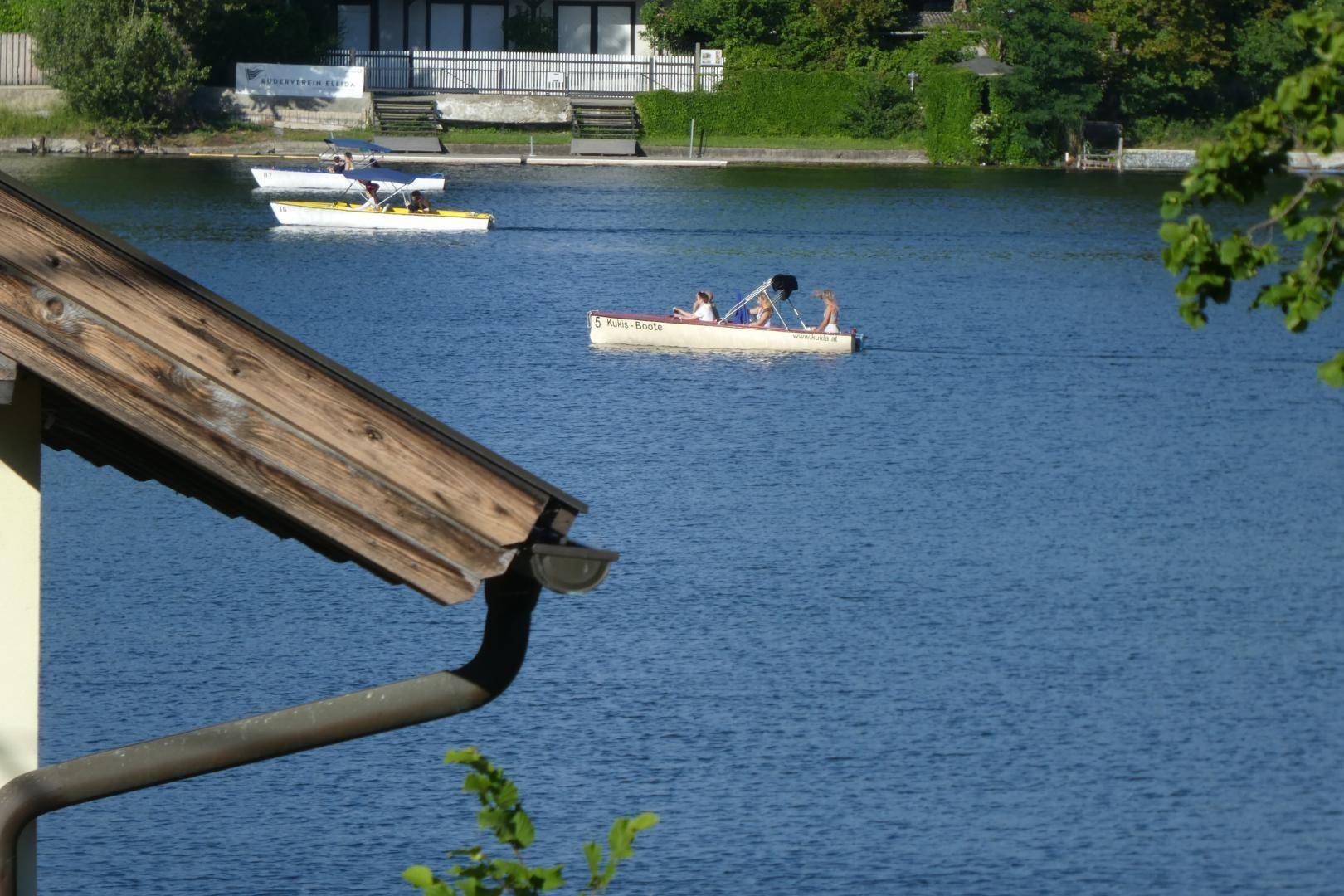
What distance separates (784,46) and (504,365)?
42227 mm

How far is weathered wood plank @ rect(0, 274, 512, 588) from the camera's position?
11.9 feet

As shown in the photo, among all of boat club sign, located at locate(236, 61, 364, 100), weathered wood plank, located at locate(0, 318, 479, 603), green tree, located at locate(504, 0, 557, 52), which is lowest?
boat club sign, located at locate(236, 61, 364, 100)

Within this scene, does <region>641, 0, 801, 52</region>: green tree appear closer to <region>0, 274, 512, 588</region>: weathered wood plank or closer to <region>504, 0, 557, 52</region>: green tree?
<region>504, 0, 557, 52</region>: green tree

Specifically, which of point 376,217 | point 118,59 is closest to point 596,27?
point 118,59

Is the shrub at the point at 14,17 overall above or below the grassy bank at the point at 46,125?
above

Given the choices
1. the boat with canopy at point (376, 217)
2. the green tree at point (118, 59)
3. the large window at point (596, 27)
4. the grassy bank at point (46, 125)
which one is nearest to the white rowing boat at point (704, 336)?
the boat with canopy at point (376, 217)

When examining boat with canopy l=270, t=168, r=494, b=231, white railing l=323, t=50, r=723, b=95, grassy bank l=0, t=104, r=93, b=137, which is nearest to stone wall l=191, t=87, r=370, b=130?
white railing l=323, t=50, r=723, b=95

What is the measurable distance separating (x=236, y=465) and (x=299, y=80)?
2736 inches

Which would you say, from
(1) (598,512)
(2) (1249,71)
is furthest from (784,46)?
(1) (598,512)

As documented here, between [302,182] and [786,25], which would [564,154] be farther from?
[302,182]

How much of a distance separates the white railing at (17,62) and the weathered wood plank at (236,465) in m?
71.3

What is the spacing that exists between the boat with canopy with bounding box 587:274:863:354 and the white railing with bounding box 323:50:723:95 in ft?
127

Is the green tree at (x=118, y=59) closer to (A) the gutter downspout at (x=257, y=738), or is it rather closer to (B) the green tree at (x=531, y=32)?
(B) the green tree at (x=531, y=32)

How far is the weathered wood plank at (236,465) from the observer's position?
3637mm
